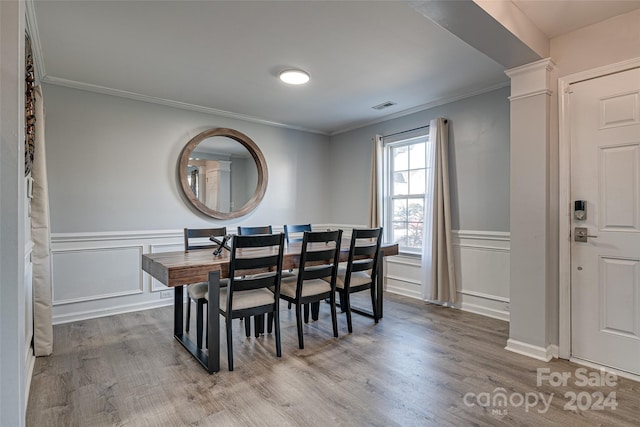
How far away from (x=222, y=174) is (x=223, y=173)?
0.07 ft

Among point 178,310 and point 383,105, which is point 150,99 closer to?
point 178,310

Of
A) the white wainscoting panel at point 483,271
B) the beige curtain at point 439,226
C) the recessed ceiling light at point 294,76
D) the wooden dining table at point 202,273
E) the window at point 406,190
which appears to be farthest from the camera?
the window at point 406,190

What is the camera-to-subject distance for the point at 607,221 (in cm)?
227

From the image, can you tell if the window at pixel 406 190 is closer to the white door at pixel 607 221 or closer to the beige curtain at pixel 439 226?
the beige curtain at pixel 439 226

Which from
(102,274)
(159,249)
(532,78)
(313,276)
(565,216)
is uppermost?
(532,78)

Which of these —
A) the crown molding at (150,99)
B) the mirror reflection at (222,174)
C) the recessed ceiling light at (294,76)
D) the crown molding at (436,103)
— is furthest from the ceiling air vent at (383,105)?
the mirror reflection at (222,174)

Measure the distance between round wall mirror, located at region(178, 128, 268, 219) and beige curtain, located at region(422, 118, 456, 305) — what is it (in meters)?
2.30

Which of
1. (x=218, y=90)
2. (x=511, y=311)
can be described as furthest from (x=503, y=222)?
(x=218, y=90)

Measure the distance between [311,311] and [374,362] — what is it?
106 centimetres

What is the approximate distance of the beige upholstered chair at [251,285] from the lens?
2.33 m

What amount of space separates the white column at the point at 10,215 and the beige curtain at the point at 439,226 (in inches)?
141

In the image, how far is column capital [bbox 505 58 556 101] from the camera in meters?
2.44

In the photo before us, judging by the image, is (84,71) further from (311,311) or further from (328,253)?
(311,311)

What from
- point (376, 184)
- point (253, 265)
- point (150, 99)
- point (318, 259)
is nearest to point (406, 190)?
point (376, 184)
